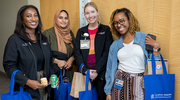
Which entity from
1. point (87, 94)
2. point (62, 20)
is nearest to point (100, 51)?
point (87, 94)

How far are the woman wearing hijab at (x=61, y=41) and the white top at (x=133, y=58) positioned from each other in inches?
39.2

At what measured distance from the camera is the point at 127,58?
5.37 feet

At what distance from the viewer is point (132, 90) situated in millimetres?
1597

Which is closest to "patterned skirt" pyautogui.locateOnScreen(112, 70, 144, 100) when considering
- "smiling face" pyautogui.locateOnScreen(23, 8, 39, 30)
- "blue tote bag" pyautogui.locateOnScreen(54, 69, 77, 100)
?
"blue tote bag" pyautogui.locateOnScreen(54, 69, 77, 100)

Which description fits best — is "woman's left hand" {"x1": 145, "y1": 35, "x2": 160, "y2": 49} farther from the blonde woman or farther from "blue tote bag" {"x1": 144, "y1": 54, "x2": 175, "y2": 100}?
the blonde woman

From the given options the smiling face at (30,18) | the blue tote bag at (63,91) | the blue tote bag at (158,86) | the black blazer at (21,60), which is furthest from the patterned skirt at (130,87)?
the smiling face at (30,18)

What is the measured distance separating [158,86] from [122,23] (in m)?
Answer: 0.79

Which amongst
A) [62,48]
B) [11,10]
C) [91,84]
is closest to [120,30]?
[91,84]

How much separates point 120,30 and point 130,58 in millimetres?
361

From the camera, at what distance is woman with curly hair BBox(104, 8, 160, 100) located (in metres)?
1.57

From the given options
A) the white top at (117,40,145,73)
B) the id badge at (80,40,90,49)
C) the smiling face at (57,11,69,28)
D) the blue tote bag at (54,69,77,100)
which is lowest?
the blue tote bag at (54,69,77,100)

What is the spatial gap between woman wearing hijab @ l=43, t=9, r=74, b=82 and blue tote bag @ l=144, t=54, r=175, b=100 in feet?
4.17

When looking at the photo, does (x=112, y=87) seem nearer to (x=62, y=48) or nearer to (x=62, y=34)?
(x=62, y=48)

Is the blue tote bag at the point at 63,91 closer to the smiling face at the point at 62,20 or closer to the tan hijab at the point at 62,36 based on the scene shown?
the tan hijab at the point at 62,36
